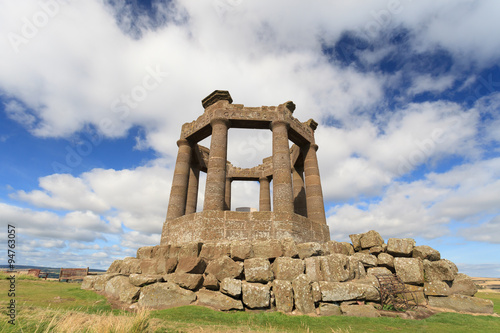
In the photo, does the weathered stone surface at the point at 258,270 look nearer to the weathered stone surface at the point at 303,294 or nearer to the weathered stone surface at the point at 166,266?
the weathered stone surface at the point at 303,294

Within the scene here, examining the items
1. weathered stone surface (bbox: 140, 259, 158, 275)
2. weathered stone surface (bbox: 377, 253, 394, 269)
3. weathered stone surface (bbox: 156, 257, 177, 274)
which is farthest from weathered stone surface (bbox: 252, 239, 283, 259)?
weathered stone surface (bbox: 377, 253, 394, 269)

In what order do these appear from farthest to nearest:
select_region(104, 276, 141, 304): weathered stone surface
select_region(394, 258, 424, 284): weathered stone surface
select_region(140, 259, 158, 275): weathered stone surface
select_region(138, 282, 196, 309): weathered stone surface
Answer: select_region(140, 259, 158, 275): weathered stone surface, select_region(394, 258, 424, 284): weathered stone surface, select_region(104, 276, 141, 304): weathered stone surface, select_region(138, 282, 196, 309): weathered stone surface

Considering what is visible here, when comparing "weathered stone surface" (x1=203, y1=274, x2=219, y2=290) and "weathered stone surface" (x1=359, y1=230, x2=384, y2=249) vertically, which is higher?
"weathered stone surface" (x1=359, y1=230, x2=384, y2=249)

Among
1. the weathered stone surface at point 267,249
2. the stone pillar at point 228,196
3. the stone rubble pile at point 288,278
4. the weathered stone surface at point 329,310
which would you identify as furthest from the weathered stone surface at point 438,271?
the stone pillar at point 228,196

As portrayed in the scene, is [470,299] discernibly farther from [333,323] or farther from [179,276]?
[179,276]

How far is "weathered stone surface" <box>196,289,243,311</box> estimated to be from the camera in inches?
330

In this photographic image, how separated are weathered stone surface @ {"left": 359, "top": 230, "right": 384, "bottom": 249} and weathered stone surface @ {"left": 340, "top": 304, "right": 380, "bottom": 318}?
13.0ft

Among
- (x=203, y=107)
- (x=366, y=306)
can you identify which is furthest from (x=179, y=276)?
(x=203, y=107)

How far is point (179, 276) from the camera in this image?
9.33 metres

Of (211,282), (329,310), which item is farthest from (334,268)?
(211,282)

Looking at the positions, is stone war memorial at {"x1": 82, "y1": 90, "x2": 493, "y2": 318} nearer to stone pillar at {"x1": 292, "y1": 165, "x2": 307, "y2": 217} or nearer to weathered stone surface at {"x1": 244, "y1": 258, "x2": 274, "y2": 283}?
weathered stone surface at {"x1": 244, "y1": 258, "x2": 274, "y2": 283}

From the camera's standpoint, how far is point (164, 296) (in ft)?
28.7

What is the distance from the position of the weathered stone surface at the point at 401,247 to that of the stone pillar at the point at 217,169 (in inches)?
323

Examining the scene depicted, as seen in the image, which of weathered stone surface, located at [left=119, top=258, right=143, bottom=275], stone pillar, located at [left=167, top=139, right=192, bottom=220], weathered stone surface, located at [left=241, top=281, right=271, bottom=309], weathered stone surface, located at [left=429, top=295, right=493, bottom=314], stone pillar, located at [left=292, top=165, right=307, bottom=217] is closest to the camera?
weathered stone surface, located at [left=241, top=281, right=271, bottom=309]
